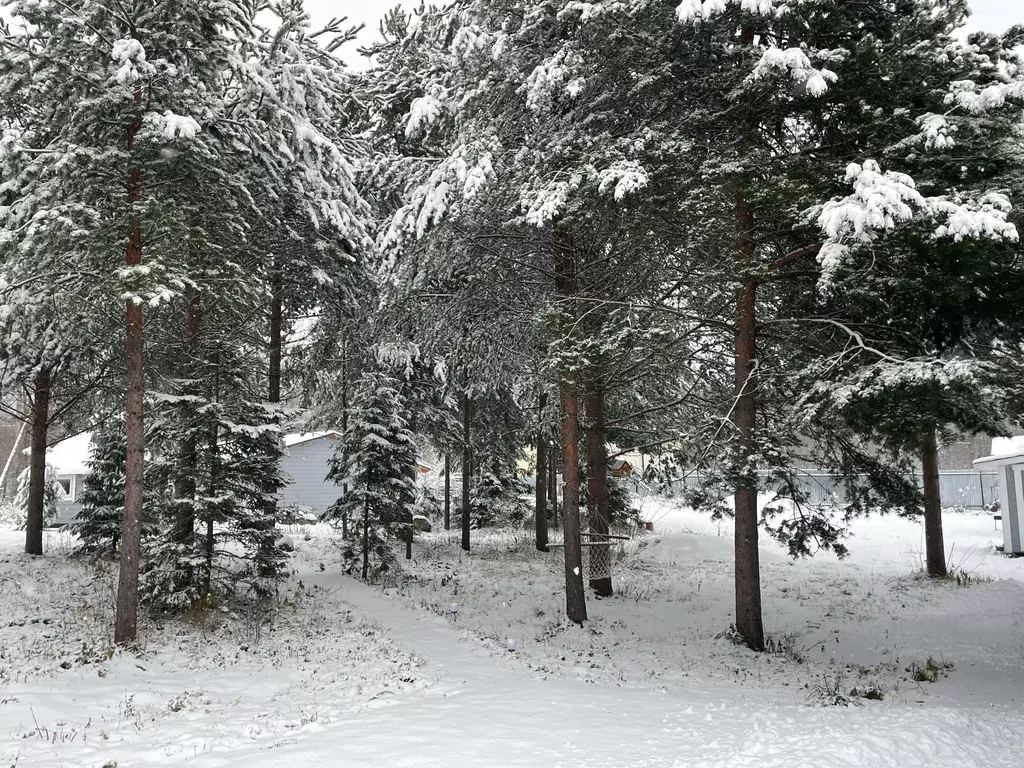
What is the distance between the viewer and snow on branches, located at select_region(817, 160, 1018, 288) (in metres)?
6.36

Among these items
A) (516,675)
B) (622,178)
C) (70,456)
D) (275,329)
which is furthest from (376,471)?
(70,456)

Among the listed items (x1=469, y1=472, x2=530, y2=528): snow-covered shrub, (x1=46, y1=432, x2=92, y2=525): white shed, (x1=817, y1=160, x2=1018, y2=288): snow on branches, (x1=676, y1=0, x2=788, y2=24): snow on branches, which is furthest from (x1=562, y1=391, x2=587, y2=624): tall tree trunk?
(x1=46, y1=432, x2=92, y2=525): white shed

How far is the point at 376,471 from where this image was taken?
16.0 m

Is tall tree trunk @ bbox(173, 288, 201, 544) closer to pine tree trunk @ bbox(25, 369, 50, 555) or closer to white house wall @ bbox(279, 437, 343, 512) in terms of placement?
pine tree trunk @ bbox(25, 369, 50, 555)

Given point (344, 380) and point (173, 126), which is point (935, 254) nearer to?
point (173, 126)

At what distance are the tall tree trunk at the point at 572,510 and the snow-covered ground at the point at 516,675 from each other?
Result: 2.08 feet

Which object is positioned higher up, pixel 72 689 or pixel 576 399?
pixel 576 399

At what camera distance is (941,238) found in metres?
7.12

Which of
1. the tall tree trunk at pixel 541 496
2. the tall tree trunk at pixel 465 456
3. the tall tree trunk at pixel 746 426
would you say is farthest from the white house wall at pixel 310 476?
the tall tree trunk at pixel 746 426

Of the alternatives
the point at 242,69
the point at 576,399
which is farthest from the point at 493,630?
the point at 242,69

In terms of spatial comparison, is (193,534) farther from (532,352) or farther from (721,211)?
(721,211)

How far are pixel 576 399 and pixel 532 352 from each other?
73.6 inches

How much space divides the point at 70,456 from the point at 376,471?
2164 cm

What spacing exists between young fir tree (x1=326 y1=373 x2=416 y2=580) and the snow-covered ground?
1.24 meters
